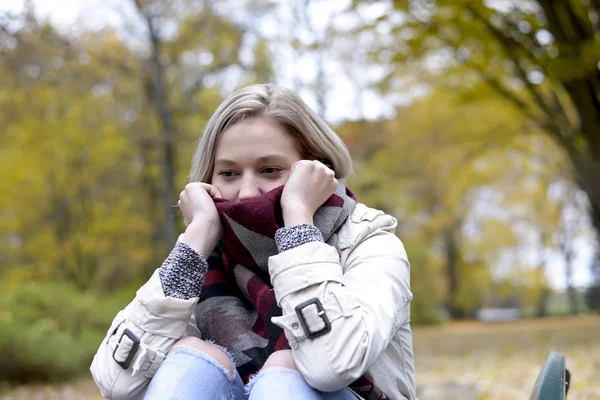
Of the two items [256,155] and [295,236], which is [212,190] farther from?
[295,236]

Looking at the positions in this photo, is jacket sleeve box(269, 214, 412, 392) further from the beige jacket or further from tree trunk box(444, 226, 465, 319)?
tree trunk box(444, 226, 465, 319)

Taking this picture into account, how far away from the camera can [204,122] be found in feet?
23.5

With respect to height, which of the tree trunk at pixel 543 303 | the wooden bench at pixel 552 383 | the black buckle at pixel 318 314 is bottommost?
the tree trunk at pixel 543 303

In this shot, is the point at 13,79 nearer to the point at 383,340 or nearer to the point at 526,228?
Result: the point at 383,340

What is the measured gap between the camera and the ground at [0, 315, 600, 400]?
517cm

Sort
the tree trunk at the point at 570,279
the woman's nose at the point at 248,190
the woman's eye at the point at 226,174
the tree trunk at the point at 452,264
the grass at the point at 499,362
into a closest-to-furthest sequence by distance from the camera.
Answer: the woman's nose at the point at 248,190 → the woman's eye at the point at 226,174 → the grass at the point at 499,362 → the tree trunk at the point at 452,264 → the tree trunk at the point at 570,279

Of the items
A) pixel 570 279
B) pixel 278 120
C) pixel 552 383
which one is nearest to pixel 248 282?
pixel 278 120

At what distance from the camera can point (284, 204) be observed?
5.71 feet

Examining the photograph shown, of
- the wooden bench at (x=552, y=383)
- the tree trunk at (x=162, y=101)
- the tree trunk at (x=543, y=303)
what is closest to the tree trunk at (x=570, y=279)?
the tree trunk at (x=543, y=303)

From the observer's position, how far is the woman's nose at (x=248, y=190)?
73.5 inches

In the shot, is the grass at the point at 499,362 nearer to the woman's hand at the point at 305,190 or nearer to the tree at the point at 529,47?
the tree at the point at 529,47

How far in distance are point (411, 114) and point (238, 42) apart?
853 centimetres

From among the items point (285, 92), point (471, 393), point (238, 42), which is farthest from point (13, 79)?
point (285, 92)

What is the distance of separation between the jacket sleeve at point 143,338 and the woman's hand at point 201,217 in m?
0.13
